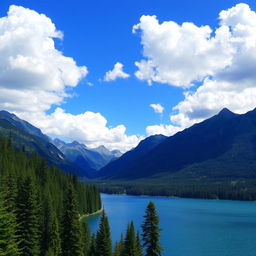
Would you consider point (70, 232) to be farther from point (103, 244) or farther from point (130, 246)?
point (130, 246)

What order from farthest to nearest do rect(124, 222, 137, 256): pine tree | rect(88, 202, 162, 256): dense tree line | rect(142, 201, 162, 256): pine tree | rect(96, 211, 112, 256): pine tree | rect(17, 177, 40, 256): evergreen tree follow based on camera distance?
1. rect(96, 211, 112, 256): pine tree
2. rect(124, 222, 137, 256): pine tree
3. rect(17, 177, 40, 256): evergreen tree
4. rect(88, 202, 162, 256): dense tree line
5. rect(142, 201, 162, 256): pine tree

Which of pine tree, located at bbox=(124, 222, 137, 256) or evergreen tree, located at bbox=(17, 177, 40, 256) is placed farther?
pine tree, located at bbox=(124, 222, 137, 256)

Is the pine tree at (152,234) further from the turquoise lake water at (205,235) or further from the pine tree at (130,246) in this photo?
the turquoise lake water at (205,235)

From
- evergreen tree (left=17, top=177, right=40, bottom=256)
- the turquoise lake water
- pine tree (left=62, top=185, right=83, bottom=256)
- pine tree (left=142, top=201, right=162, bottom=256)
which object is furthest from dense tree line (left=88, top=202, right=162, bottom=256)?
the turquoise lake water

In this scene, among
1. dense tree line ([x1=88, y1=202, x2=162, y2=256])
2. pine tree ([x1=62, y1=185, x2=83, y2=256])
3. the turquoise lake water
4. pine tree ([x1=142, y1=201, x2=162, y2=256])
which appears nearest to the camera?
pine tree ([x1=142, y1=201, x2=162, y2=256])

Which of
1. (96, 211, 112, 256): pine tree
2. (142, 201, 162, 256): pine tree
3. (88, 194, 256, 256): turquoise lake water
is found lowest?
(88, 194, 256, 256): turquoise lake water

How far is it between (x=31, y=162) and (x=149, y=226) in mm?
115356

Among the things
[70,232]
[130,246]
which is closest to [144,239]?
[130,246]

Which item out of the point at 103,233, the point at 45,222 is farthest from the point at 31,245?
the point at 45,222

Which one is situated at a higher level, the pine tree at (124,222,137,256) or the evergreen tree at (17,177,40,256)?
the evergreen tree at (17,177,40,256)

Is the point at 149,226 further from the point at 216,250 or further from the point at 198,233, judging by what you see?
the point at 198,233

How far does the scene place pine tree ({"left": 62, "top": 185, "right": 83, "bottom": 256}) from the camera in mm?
53500

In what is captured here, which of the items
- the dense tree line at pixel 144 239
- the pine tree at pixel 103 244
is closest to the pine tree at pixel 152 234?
the dense tree line at pixel 144 239

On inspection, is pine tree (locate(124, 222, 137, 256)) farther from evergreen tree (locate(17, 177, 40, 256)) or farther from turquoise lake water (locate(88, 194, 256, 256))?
turquoise lake water (locate(88, 194, 256, 256))
